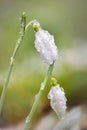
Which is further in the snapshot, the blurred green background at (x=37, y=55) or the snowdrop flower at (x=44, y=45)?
the blurred green background at (x=37, y=55)

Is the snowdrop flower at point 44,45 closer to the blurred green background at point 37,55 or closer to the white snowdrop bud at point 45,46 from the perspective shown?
the white snowdrop bud at point 45,46

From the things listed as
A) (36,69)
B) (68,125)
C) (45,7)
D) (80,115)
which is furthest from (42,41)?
(45,7)

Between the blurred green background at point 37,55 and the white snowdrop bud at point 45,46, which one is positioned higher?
the white snowdrop bud at point 45,46

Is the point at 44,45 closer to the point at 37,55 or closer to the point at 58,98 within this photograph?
the point at 58,98

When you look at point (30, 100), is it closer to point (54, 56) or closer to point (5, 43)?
point (5, 43)

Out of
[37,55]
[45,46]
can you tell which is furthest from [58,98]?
[37,55]

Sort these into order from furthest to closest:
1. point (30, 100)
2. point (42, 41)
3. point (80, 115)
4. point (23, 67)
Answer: point (23, 67), point (30, 100), point (80, 115), point (42, 41)

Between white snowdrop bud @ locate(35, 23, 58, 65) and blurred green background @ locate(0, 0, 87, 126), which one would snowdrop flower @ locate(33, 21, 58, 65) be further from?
blurred green background @ locate(0, 0, 87, 126)

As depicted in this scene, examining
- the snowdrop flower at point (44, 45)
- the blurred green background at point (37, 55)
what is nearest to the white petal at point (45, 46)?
the snowdrop flower at point (44, 45)
